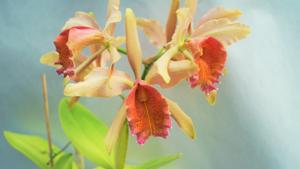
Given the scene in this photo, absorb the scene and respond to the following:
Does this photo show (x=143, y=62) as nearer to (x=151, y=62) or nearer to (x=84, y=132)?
(x=151, y=62)

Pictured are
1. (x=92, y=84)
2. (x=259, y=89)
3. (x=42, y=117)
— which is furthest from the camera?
(x=259, y=89)

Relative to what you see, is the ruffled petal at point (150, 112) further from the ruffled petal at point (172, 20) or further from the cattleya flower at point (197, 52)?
the ruffled petal at point (172, 20)

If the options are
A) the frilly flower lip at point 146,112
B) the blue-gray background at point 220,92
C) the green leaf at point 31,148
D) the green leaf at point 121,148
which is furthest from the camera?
the blue-gray background at point 220,92

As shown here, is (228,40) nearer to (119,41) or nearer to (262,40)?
(119,41)

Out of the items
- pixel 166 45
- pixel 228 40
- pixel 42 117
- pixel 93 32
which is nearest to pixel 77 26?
pixel 93 32

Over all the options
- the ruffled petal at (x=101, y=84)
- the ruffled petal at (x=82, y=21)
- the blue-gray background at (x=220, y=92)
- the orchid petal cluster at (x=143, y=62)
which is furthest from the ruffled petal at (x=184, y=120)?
the blue-gray background at (x=220, y=92)
